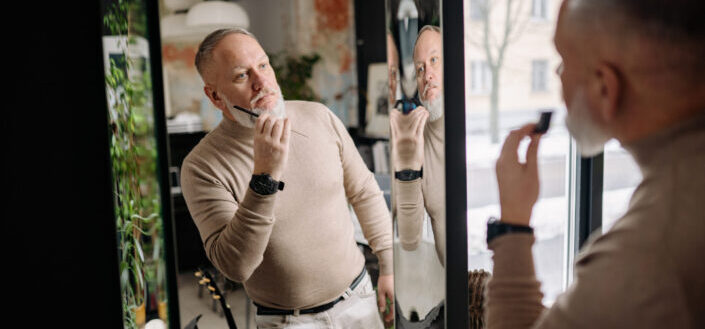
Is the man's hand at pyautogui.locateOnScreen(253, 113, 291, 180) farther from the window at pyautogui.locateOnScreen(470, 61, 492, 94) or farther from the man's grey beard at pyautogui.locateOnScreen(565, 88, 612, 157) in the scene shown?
the man's grey beard at pyautogui.locateOnScreen(565, 88, 612, 157)

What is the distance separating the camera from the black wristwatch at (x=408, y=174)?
884mm

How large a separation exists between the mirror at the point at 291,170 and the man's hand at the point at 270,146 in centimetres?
1

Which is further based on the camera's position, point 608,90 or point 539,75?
point 539,75

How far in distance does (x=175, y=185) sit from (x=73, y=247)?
192mm

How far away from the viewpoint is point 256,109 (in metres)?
0.83

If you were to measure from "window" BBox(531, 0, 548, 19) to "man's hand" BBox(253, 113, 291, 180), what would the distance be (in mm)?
435

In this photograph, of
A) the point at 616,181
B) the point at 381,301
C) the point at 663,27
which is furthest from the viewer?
the point at 381,301


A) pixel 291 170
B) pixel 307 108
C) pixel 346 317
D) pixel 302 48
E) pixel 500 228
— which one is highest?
pixel 302 48

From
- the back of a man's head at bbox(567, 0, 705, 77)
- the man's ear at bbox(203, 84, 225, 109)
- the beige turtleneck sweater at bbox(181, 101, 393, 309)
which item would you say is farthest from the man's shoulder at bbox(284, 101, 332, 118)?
the back of a man's head at bbox(567, 0, 705, 77)

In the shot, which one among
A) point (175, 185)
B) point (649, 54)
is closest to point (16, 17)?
point (175, 185)

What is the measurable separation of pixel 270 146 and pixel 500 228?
0.41 meters

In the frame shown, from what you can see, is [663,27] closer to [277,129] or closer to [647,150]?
[647,150]

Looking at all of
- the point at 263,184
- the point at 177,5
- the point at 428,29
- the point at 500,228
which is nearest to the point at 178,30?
the point at 177,5

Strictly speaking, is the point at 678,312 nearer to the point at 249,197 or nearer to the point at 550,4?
the point at 550,4
